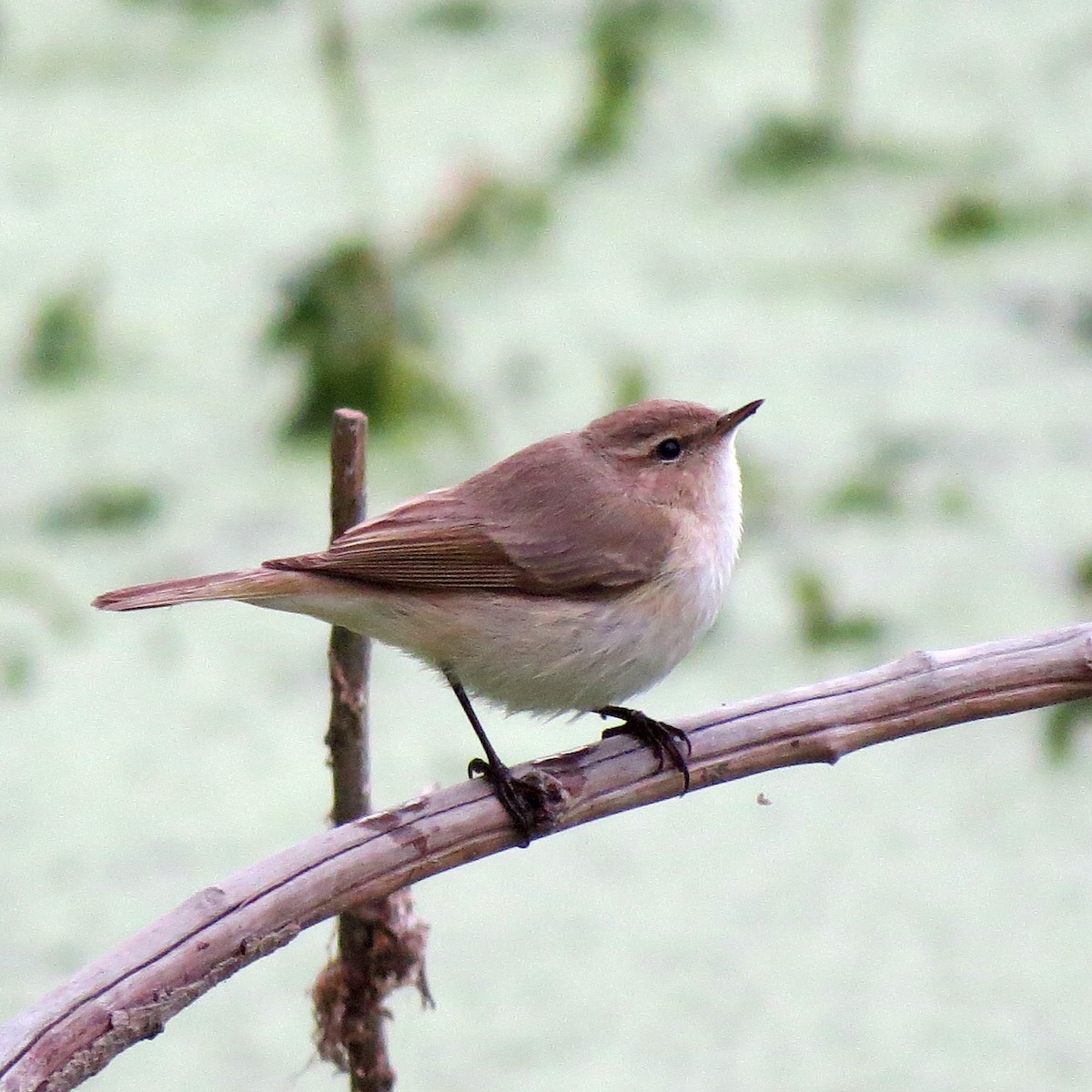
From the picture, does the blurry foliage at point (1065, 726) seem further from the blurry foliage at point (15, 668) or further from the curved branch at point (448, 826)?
the blurry foliage at point (15, 668)

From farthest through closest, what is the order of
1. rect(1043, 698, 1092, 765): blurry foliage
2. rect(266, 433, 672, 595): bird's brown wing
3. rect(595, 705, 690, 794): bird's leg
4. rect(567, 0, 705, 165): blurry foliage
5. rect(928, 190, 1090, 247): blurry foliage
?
rect(567, 0, 705, 165): blurry foliage, rect(928, 190, 1090, 247): blurry foliage, rect(1043, 698, 1092, 765): blurry foliage, rect(266, 433, 672, 595): bird's brown wing, rect(595, 705, 690, 794): bird's leg

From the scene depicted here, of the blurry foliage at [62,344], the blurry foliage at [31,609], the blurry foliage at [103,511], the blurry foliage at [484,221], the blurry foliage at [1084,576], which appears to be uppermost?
the blurry foliage at [484,221]

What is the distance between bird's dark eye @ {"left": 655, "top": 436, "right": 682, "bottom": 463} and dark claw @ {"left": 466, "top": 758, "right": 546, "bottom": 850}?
82 cm

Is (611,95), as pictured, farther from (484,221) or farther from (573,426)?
(573,426)

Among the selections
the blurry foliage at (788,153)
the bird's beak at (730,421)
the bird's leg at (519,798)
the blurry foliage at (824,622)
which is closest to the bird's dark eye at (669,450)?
the bird's beak at (730,421)

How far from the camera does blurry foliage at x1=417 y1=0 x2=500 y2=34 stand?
8.15 meters

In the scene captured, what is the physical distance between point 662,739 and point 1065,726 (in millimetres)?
2014

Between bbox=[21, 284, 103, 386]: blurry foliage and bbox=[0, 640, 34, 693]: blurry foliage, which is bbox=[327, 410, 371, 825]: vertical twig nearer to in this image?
bbox=[0, 640, 34, 693]: blurry foliage

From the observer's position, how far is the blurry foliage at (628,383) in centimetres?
544

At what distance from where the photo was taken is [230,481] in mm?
5516

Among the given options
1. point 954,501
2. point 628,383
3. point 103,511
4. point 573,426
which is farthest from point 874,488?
point 103,511

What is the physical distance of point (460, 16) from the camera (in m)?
8.17

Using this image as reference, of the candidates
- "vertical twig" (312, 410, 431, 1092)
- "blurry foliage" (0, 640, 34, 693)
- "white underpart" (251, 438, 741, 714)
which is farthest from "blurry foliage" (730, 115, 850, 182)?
"vertical twig" (312, 410, 431, 1092)

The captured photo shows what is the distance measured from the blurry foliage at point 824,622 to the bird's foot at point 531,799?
2158 millimetres
